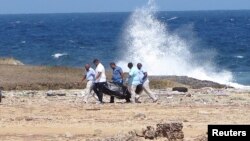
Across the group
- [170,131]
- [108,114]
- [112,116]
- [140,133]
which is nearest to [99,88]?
[108,114]

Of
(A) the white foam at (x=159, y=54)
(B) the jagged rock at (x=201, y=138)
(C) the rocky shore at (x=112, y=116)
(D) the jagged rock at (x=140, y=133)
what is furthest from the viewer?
(A) the white foam at (x=159, y=54)

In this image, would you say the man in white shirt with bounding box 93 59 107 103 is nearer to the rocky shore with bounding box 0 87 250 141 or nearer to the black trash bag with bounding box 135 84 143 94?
the rocky shore with bounding box 0 87 250 141

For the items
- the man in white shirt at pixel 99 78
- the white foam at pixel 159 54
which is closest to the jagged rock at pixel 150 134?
the man in white shirt at pixel 99 78

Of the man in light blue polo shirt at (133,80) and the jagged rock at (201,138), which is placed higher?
the man in light blue polo shirt at (133,80)

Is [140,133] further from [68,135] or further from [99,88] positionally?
[99,88]

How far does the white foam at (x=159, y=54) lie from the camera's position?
4527cm

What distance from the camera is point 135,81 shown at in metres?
22.7

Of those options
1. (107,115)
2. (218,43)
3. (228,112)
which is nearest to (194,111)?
(228,112)

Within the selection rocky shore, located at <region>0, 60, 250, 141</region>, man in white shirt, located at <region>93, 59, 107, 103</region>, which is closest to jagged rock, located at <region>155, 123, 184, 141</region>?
rocky shore, located at <region>0, 60, 250, 141</region>

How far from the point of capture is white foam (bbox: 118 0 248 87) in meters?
45.3

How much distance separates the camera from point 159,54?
51.9m

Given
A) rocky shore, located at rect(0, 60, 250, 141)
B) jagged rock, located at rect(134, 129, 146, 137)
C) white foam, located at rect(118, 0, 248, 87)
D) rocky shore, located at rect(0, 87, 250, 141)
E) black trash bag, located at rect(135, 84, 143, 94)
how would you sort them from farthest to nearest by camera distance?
white foam, located at rect(118, 0, 248, 87) → black trash bag, located at rect(135, 84, 143, 94) → rocky shore, located at rect(0, 87, 250, 141) → rocky shore, located at rect(0, 60, 250, 141) → jagged rock, located at rect(134, 129, 146, 137)

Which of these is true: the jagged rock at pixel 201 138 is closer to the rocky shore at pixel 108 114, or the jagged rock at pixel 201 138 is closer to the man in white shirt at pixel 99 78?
the rocky shore at pixel 108 114

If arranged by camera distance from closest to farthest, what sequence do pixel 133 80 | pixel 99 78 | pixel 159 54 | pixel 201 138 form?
1. pixel 201 138
2. pixel 99 78
3. pixel 133 80
4. pixel 159 54
